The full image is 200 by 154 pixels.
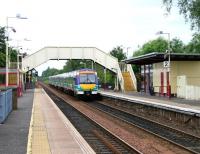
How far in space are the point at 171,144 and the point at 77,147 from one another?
14.0 feet

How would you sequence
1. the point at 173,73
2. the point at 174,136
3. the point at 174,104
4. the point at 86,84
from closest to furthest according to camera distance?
the point at 174,136 → the point at 174,104 → the point at 173,73 → the point at 86,84

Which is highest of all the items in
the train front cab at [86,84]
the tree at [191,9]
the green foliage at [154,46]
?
the green foliage at [154,46]

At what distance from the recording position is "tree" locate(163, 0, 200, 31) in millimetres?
27312

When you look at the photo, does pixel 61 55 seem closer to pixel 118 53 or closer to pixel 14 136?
pixel 118 53

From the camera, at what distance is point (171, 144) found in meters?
17.7

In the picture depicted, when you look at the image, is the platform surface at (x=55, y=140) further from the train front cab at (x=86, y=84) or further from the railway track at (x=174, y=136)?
the train front cab at (x=86, y=84)

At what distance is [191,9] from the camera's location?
27953 millimetres

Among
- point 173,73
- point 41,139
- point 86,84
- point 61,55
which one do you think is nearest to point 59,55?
point 61,55

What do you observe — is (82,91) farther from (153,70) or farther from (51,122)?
(51,122)

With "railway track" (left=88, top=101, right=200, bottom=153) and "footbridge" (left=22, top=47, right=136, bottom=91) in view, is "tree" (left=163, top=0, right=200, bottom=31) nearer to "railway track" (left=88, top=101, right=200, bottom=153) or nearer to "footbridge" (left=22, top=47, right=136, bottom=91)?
"railway track" (left=88, top=101, right=200, bottom=153)

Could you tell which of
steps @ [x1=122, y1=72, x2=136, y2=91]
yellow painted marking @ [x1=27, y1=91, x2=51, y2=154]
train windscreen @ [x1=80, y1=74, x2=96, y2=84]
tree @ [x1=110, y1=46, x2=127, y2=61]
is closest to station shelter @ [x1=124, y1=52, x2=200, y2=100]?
train windscreen @ [x1=80, y1=74, x2=96, y2=84]

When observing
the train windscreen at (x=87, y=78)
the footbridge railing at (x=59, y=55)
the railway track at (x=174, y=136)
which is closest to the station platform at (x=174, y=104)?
the railway track at (x=174, y=136)

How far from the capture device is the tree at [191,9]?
27312mm

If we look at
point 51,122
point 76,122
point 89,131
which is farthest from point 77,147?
point 76,122
